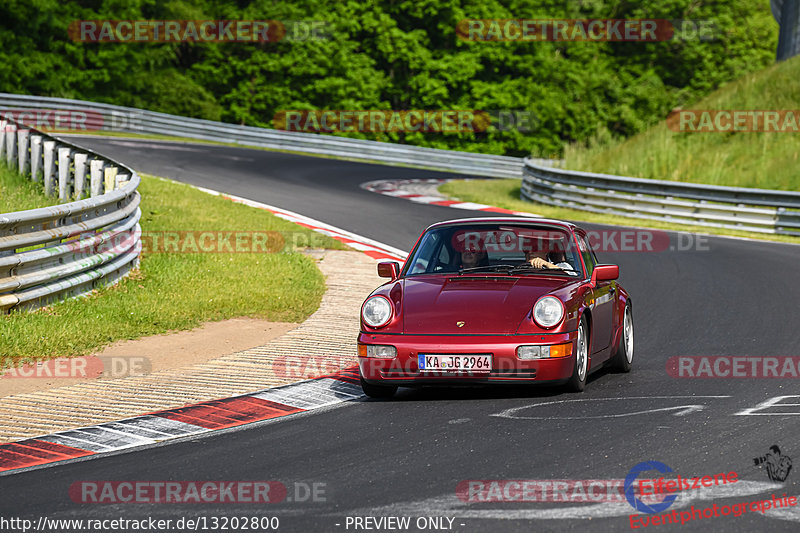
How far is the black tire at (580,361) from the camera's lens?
8047 millimetres

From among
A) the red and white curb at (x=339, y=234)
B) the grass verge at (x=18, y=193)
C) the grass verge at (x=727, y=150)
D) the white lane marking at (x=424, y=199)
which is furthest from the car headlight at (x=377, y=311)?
the grass verge at (x=727, y=150)

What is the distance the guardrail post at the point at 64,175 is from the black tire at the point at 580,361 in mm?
10383

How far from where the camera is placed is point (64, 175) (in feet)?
54.4

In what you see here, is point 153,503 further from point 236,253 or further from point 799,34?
point 799,34

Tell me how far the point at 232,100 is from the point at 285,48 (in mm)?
3603

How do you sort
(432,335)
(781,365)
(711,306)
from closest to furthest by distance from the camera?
(432,335)
(781,365)
(711,306)

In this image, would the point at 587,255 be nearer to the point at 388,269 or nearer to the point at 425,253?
the point at 425,253

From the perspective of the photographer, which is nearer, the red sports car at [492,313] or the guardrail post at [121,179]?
the red sports car at [492,313]

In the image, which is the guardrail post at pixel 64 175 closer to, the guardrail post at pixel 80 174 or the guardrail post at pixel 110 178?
the guardrail post at pixel 80 174

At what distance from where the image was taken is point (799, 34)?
31.9 m

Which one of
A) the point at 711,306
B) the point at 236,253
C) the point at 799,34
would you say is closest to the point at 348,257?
the point at 236,253

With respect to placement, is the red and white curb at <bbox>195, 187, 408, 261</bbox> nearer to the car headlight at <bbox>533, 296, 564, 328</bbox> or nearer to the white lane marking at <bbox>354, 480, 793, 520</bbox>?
the car headlight at <bbox>533, 296, 564, 328</bbox>

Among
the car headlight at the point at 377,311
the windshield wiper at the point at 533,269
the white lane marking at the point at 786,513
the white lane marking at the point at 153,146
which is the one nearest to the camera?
the white lane marking at the point at 786,513

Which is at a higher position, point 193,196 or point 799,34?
point 799,34
